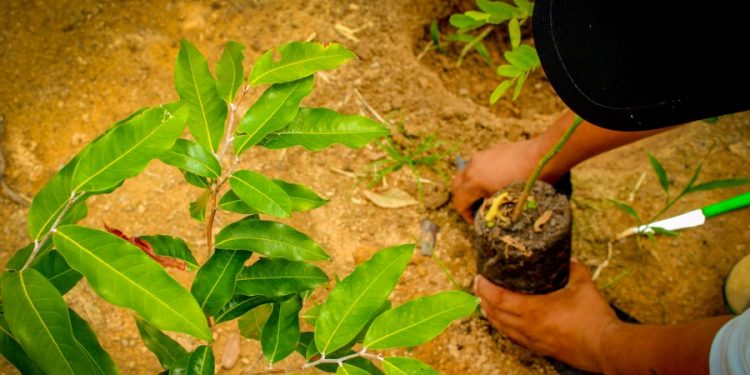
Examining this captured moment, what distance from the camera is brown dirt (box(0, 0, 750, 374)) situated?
1897 millimetres

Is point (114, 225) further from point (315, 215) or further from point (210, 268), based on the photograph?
point (210, 268)

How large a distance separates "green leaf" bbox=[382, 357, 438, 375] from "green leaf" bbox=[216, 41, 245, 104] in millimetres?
560

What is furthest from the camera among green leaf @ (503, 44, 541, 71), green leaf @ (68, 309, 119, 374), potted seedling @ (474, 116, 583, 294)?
potted seedling @ (474, 116, 583, 294)

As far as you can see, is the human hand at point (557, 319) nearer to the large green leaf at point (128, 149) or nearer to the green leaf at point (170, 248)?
the green leaf at point (170, 248)

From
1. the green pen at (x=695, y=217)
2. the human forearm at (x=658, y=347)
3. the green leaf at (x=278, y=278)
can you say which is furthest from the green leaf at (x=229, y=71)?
the green pen at (x=695, y=217)

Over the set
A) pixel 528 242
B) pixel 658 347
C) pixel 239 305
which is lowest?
pixel 658 347

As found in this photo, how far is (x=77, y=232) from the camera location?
826 millimetres

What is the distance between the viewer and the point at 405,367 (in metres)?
0.95

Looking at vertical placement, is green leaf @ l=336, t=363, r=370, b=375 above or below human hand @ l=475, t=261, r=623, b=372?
above

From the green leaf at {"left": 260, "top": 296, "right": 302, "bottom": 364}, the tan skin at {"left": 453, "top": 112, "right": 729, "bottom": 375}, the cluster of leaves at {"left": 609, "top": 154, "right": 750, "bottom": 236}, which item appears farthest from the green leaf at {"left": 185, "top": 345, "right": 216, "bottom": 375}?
the cluster of leaves at {"left": 609, "top": 154, "right": 750, "bottom": 236}

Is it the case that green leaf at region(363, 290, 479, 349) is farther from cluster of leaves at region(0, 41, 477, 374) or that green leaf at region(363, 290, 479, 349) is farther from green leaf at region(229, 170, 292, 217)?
green leaf at region(229, 170, 292, 217)

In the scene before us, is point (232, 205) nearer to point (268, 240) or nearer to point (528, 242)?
point (268, 240)

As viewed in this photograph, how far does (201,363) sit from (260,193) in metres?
0.31

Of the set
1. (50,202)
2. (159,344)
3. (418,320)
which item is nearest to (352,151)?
(159,344)
